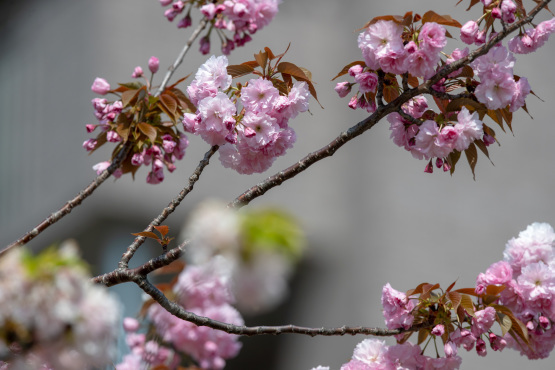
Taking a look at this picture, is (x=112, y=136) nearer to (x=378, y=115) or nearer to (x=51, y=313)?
(x=378, y=115)

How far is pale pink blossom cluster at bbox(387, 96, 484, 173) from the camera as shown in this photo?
2021 millimetres

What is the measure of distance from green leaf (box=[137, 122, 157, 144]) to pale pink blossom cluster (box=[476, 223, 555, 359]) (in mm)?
940

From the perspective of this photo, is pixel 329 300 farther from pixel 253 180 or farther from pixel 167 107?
pixel 167 107

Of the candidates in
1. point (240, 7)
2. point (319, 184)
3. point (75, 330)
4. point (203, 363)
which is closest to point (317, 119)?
point (319, 184)

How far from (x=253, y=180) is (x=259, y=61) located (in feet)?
14.6

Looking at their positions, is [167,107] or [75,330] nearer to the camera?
[75,330]

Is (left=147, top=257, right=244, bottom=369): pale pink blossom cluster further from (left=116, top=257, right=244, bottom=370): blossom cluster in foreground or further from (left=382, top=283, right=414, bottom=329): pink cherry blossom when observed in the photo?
(left=382, top=283, right=414, bottom=329): pink cherry blossom

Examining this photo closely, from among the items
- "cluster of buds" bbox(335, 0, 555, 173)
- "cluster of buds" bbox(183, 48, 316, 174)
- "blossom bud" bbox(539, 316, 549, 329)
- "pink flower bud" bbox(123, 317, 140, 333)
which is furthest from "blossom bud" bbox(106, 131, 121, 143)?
"blossom bud" bbox(539, 316, 549, 329)

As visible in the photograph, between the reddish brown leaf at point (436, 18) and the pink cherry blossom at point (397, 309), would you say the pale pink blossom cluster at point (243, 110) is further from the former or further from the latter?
the pink cherry blossom at point (397, 309)

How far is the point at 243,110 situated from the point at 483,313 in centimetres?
75

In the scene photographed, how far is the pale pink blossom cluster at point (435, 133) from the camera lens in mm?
2021

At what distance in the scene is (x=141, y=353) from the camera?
10.0ft

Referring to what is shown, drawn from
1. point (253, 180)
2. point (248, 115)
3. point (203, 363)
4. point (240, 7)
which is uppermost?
point (253, 180)

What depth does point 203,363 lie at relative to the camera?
3145 mm
